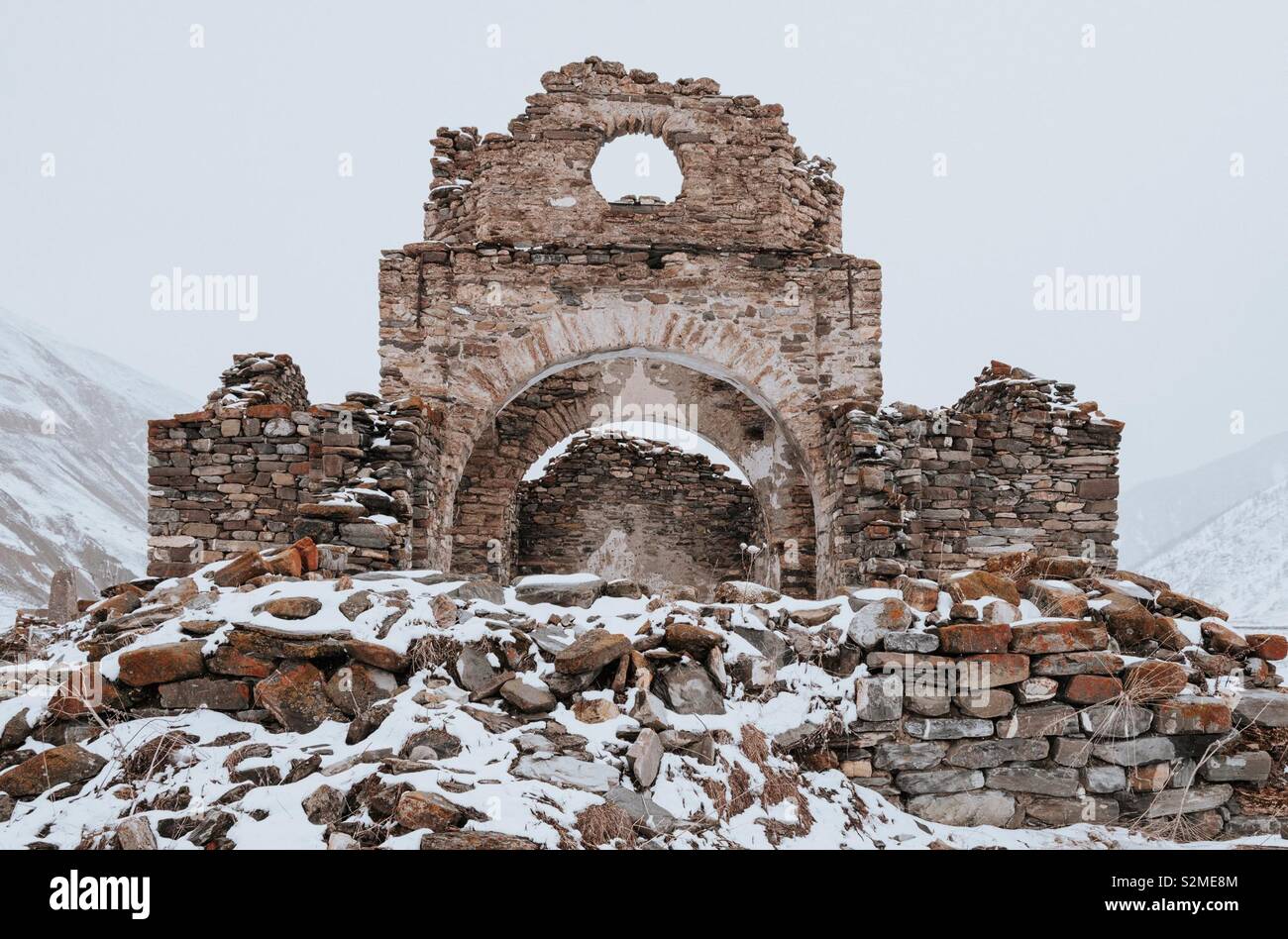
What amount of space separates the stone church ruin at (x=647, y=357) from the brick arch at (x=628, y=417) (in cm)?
98

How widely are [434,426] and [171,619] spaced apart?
15.1 feet

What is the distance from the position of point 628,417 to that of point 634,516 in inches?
108

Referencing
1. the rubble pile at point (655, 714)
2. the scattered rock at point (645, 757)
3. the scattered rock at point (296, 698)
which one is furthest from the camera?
the scattered rock at point (296, 698)

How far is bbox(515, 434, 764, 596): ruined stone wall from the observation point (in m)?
14.5

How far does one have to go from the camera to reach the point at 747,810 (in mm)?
2895

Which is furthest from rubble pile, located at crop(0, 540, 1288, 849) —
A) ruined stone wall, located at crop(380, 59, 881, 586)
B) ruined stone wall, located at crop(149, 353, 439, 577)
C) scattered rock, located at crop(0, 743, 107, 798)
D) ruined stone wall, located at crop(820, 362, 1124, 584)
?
ruined stone wall, located at crop(380, 59, 881, 586)

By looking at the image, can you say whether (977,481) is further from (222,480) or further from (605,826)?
(222,480)

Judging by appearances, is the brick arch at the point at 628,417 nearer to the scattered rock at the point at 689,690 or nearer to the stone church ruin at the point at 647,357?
the stone church ruin at the point at 647,357

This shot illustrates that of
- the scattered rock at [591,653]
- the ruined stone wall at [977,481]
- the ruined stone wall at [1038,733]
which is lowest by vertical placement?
the ruined stone wall at [1038,733]

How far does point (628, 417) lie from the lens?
1249 cm

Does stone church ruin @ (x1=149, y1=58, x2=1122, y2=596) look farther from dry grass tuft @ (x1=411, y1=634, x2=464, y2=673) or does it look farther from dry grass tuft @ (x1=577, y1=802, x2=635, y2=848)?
dry grass tuft @ (x1=577, y1=802, x2=635, y2=848)

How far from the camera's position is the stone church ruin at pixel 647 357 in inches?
281

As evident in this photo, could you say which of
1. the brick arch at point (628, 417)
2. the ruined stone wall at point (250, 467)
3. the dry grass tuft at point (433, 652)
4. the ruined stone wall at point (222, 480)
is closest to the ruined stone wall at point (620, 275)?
the ruined stone wall at point (250, 467)

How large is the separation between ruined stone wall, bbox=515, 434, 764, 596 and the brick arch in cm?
193
